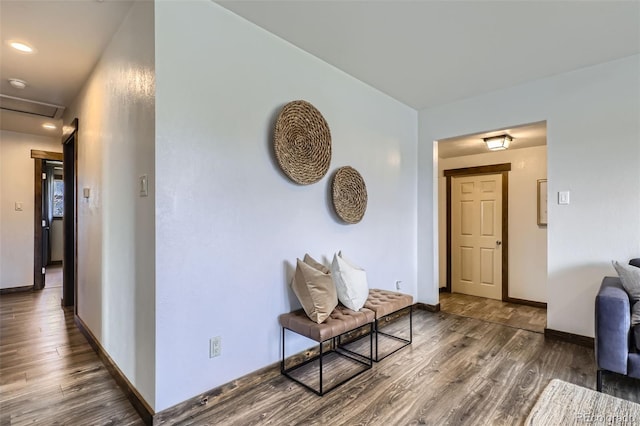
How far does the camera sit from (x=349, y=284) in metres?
2.50

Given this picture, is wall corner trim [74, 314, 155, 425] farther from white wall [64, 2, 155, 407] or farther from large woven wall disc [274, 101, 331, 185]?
large woven wall disc [274, 101, 331, 185]

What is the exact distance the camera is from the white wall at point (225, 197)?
182 centimetres

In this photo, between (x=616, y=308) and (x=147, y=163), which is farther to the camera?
(x=616, y=308)

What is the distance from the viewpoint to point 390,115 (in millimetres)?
3648

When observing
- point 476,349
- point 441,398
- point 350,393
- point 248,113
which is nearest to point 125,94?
point 248,113

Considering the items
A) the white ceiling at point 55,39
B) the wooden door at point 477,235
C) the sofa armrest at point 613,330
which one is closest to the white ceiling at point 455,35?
the white ceiling at point 55,39

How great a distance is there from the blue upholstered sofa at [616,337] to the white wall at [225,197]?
1934 mm

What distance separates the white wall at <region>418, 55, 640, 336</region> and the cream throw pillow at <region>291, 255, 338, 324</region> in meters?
2.32

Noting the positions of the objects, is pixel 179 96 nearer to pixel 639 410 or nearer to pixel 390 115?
pixel 390 115

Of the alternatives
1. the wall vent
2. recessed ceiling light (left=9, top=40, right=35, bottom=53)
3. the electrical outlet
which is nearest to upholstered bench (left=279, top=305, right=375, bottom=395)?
the electrical outlet

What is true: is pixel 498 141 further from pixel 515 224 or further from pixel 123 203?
pixel 123 203

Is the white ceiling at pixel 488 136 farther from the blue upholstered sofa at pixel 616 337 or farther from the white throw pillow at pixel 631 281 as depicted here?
the blue upholstered sofa at pixel 616 337

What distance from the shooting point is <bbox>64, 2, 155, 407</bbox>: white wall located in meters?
1.84

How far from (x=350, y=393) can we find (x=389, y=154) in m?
2.51
